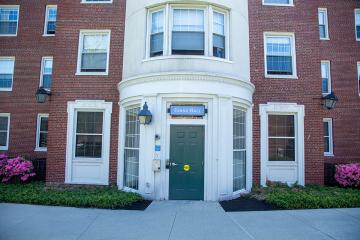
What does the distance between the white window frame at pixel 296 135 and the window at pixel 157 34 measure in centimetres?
462

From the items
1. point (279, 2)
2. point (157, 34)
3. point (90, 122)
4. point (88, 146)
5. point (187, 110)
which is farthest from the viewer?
point (279, 2)

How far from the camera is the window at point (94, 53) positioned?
1159cm

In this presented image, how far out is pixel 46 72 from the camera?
49.0 ft

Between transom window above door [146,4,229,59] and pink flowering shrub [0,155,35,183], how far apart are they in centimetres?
689

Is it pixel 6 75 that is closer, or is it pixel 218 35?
pixel 218 35

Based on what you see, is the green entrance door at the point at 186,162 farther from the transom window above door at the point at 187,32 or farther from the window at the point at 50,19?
the window at the point at 50,19

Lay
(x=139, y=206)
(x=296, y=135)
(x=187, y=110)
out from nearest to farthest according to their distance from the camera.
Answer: (x=139, y=206) < (x=187, y=110) < (x=296, y=135)

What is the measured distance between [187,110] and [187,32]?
274 centimetres

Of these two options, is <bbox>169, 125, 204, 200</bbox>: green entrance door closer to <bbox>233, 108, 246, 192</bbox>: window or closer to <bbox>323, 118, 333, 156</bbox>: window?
<bbox>233, 108, 246, 192</bbox>: window

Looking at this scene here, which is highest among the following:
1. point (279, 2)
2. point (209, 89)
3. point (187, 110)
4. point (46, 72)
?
point (279, 2)

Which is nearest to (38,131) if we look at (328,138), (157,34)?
(157,34)

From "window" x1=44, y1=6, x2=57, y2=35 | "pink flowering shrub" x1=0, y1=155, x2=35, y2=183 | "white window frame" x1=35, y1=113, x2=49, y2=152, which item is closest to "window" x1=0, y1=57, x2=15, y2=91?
"white window frame" x1=35, y1=113, x2=49, y2=152

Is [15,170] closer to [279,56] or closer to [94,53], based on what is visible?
[94,53]

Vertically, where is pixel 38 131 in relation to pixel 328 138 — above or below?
above
